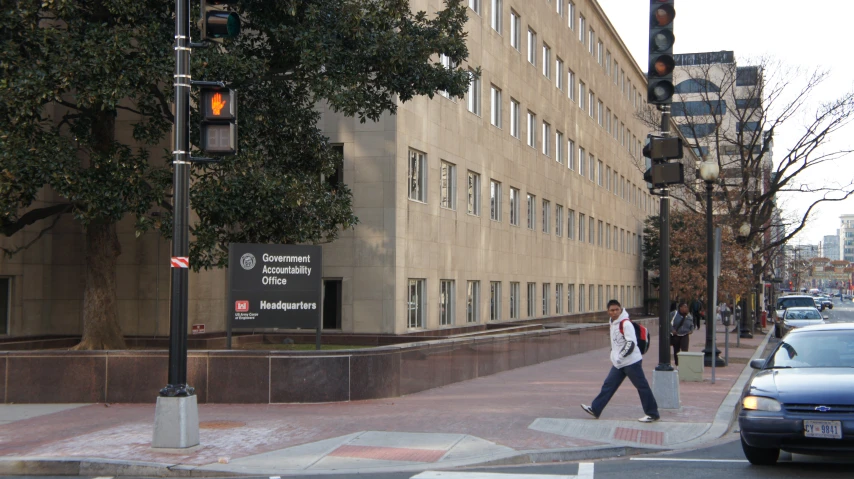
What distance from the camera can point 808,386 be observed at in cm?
925

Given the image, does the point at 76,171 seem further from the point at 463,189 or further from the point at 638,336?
the point at 463,189

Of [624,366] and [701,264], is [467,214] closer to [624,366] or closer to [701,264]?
[701,264]

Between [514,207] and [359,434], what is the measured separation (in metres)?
24.7

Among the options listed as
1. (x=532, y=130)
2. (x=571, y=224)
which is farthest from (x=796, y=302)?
(x=532, y=130)

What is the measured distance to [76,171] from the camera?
14875 millimetres

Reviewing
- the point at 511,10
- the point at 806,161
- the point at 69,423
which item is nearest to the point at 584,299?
the point at 806,161

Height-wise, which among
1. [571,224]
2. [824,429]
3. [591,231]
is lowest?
[824,429]

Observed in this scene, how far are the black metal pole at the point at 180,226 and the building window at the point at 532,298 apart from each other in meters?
28.0

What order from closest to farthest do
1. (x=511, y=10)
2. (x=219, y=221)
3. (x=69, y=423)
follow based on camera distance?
(x=69, y=423)
(x=219, y=221)
(x=511, y=10)

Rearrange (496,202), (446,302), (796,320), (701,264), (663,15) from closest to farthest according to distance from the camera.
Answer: (663,15) < (446,302) < (496,202) < (701,264) < (796,320)

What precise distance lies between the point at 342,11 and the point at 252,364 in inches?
267

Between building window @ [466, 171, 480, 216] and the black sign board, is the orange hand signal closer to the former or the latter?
the black sign board

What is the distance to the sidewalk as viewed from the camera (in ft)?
31.4

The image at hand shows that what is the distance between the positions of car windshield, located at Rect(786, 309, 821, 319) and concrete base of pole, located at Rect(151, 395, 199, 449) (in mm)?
38850
